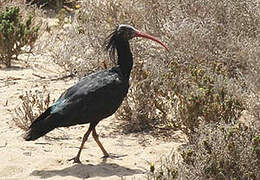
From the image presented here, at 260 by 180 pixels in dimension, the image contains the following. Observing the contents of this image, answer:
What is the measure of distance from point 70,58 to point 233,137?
4778mm

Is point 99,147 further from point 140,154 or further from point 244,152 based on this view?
point 244,152

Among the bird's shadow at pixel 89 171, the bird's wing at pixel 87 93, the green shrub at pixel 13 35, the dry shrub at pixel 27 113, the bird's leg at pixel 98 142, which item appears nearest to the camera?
the bird's shadow at pixel 89 171

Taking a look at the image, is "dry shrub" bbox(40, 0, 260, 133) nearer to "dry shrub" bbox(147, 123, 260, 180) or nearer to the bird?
the bird

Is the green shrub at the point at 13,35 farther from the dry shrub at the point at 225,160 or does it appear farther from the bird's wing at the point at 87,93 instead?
the dry shrub at the point at 225,160

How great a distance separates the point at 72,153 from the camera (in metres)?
7.02

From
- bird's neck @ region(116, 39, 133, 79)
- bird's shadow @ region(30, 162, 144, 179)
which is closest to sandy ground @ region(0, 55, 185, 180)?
bird's shadow @ region(30, 162, 144, 179)

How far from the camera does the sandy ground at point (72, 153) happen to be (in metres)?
6.43

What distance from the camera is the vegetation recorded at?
18.3 feet

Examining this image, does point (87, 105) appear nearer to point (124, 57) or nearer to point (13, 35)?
point (124, 57)

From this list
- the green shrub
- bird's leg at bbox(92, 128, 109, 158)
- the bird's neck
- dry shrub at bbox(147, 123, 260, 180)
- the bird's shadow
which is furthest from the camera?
the green shrub

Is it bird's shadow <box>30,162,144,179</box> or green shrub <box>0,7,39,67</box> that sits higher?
green shrub <box>0,7,39,67</box>

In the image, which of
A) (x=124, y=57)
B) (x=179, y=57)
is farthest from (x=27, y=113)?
(x=179, y=57)

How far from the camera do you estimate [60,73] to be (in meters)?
10.1

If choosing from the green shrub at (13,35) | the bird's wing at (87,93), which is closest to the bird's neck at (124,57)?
the bird's wing at (87,93)
